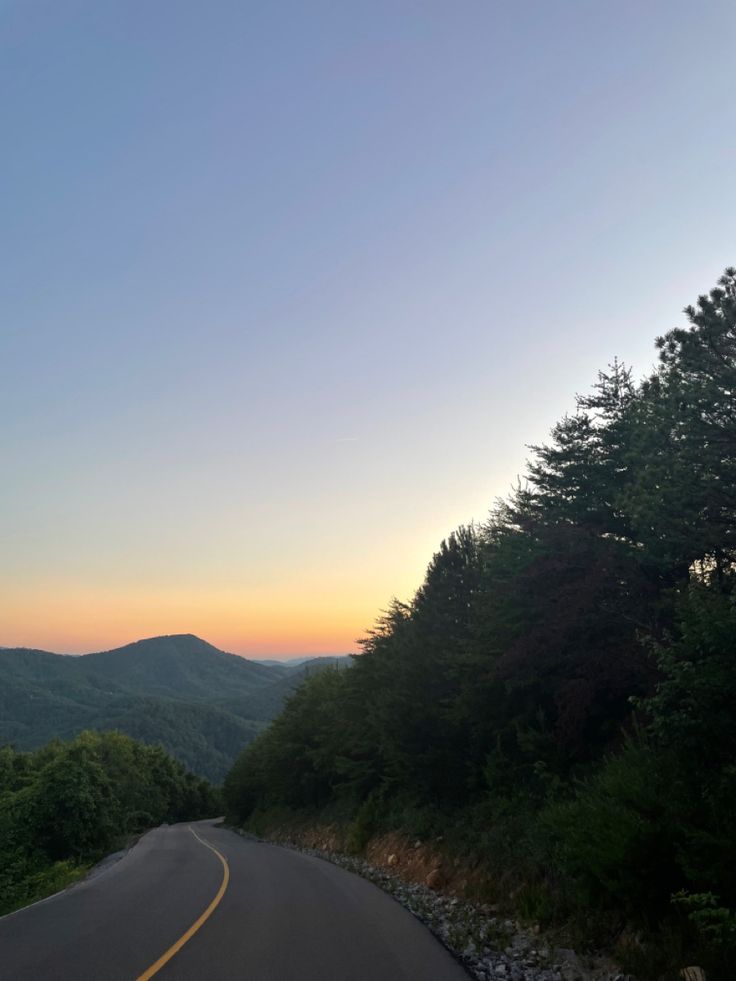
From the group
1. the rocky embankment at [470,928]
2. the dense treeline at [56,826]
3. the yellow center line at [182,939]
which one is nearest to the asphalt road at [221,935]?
the yellow center line at [182,939]

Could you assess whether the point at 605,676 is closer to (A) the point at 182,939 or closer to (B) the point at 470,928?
(B) the point at 470,928

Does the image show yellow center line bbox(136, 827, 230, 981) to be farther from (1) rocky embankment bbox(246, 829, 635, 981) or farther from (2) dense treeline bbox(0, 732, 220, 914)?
(2) dense treeline bbox(0, 732, 220, 914)

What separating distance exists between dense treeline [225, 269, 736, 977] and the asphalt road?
259 cm

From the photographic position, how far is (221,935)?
976 cm

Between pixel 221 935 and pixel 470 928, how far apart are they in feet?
13.0

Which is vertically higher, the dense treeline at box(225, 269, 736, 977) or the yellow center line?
the dense treeline at box(225, 269, 736, 977)

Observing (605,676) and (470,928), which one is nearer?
(470,928)

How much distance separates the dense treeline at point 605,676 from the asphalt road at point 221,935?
259 centimetres

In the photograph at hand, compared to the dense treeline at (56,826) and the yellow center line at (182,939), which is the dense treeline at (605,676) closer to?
the yellow center line at (182,939)

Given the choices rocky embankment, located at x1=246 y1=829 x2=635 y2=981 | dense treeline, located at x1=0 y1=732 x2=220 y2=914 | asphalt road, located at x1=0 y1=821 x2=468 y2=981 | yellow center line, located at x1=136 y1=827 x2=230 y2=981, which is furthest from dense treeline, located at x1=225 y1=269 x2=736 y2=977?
dense treeline, located at x1=0 y1=732 x2=220 y2=914

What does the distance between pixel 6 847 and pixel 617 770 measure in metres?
43.0

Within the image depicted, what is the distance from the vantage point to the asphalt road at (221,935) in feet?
25.8

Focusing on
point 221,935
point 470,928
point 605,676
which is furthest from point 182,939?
point 605,676

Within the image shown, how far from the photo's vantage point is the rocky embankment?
8.11m
